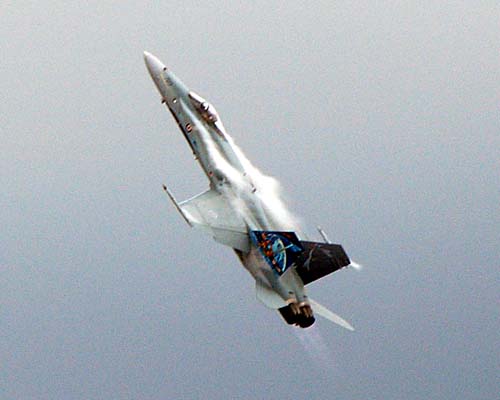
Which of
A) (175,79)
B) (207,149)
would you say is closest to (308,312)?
(207,149)

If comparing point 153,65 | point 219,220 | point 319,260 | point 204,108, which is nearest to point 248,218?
point 219,220

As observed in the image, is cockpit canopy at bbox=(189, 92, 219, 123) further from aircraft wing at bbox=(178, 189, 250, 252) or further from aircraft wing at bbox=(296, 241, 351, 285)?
aircraft wing at bbox=(296, 241, 351, 285)

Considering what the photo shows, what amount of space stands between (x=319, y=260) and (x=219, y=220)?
4.68 meters

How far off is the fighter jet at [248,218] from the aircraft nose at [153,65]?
45mm

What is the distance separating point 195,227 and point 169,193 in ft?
6.80

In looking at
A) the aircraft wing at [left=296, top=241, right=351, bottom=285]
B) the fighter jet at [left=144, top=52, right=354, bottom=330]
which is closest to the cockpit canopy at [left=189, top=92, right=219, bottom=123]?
the fighter jet at [left=144, top=52, right=354, bottom=330]

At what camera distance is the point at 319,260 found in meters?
45.0

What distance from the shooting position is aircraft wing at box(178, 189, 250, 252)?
4606 cm

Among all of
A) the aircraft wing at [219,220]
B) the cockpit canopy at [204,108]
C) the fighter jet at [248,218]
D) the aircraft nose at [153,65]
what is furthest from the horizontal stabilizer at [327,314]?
the aircraft nose at [153,65]

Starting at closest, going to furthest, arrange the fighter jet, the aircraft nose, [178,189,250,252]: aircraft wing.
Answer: the fighter jet < [178,189,250,252]: aircraft wing < the aircraft nose

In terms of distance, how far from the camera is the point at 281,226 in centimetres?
4650

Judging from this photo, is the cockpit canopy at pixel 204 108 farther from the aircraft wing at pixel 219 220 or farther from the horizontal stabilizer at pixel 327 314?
the horizontal stabilizer at pixel 327 314

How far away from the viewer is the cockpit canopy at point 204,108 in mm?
49531

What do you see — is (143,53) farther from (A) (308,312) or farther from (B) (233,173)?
(A) (308,312)
